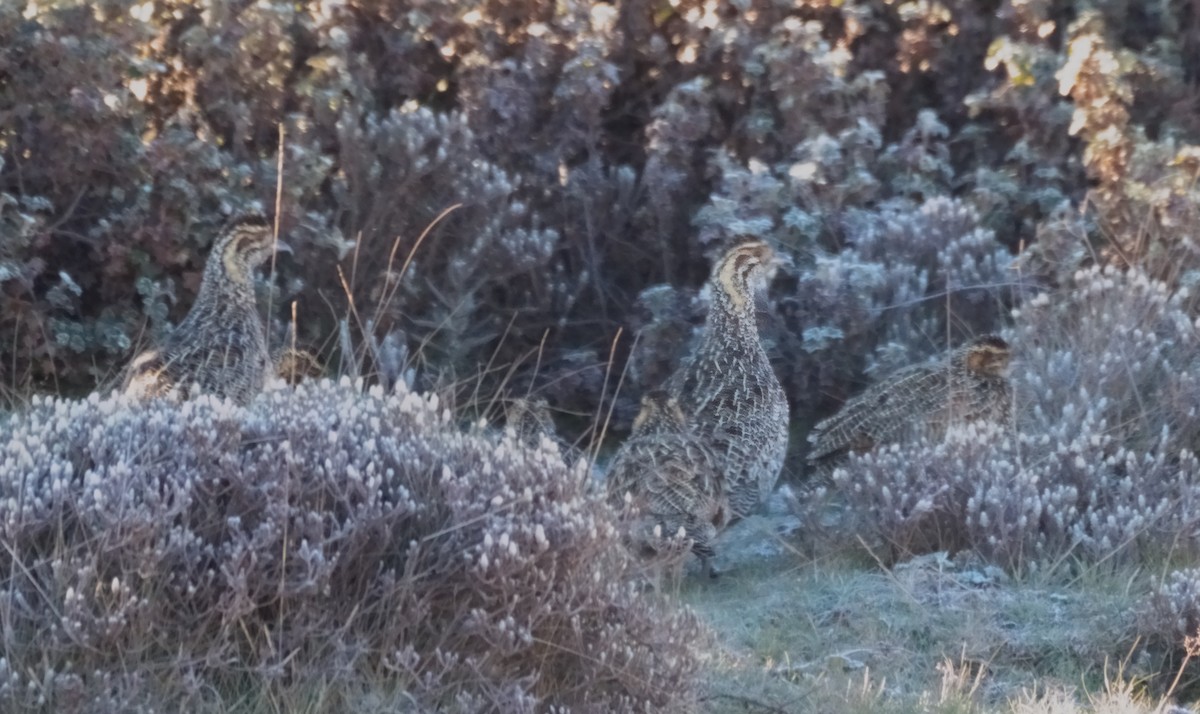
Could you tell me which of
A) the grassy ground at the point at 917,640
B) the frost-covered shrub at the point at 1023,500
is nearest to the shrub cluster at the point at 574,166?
the frost-covered shrub at the point at 1023,500

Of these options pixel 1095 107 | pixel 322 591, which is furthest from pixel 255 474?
pixel 1095 107

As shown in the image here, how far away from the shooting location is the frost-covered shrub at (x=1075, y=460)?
6.57 metres

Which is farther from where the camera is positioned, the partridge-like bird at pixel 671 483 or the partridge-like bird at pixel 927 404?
the partridge-like bird at pixel 927 404

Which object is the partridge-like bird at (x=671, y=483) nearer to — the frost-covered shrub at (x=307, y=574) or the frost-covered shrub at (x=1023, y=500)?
the frost-covered shrub at (x=1023, y=500)

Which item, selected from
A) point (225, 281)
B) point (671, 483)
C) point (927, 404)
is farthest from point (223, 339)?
point (927, 404)

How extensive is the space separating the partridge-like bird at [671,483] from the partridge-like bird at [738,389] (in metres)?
0.22

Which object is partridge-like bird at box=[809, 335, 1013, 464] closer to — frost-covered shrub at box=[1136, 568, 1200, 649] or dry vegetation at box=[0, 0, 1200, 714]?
dry vegetation at box=[0, 0, 1200, 714]

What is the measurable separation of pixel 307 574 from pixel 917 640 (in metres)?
2.27

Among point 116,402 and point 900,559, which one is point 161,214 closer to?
point 116,402

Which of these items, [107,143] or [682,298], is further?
[682,298]

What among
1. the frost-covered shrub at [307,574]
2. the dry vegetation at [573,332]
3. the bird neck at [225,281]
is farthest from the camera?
the bird neck at [225,281]

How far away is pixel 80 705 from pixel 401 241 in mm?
5023

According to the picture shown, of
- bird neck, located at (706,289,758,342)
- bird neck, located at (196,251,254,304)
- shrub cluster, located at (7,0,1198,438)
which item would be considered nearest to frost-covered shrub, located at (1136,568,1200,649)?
bird neck, located at (706,289,758,342)

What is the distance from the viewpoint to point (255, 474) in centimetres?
476
